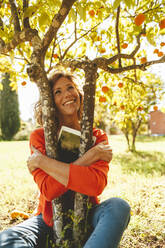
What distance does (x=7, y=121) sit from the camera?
21.0 meters

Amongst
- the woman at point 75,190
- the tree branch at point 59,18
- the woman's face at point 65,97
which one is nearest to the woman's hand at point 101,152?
the woman at point 75,190

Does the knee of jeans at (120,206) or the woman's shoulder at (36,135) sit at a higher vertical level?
the woman's shoulder at (36,135)

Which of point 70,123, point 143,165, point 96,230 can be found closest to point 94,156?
point 96,230

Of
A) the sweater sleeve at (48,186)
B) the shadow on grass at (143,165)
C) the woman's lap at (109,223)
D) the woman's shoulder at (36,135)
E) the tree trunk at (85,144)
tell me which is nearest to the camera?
the woman's lap at (109,223)

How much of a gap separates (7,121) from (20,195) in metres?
19.4

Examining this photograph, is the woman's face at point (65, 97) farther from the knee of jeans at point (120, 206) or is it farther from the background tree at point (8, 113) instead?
the background tree at point (8, 113)

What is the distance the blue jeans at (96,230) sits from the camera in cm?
121

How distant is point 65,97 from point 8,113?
21246mm

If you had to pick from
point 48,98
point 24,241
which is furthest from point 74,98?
point 24,241

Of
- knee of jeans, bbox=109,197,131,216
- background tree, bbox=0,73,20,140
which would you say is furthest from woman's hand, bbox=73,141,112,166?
background tree, bbox=0,73,20,140

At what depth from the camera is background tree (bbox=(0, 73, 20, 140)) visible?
818 inches

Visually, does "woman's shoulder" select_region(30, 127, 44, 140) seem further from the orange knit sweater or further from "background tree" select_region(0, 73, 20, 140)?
"background tree" select_region(0, 73, 20, 140)

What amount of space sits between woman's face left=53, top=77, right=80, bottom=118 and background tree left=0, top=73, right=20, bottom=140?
20.5 m

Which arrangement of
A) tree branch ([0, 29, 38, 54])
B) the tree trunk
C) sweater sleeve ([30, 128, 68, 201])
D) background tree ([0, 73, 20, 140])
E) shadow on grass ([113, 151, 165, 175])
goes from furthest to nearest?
background tree ([0, 73, 20, 140]) < shadow on grass ([113, 151, 165, 175]) < tree branch ([0, 29, 38, 54]) < the tree trunk < sweater sleeve ([30, 128, 68, 201])
